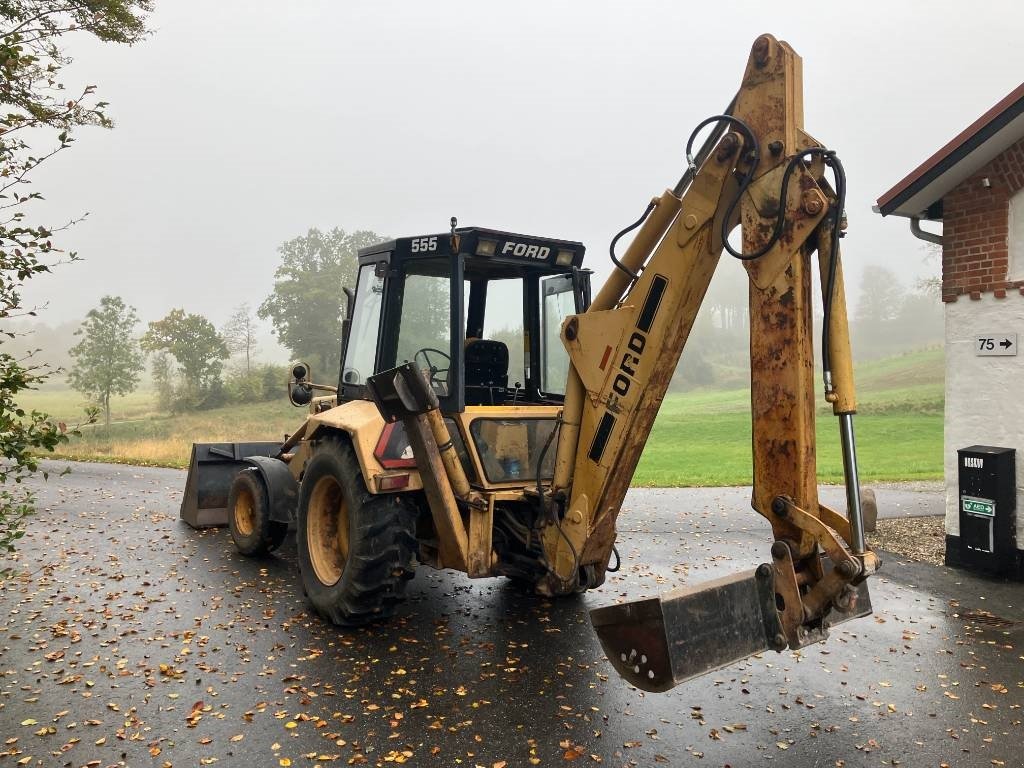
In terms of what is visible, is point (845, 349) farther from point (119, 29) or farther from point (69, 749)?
point (119, 29)

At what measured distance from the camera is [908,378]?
4538 cm

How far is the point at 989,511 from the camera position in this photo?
6.90 meters

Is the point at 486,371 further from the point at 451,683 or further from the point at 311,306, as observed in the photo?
the point at 311,306

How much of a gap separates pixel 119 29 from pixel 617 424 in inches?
484

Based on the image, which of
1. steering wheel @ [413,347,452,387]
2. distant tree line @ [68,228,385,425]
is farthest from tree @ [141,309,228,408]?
steering wheel @ [413,347,452,387]

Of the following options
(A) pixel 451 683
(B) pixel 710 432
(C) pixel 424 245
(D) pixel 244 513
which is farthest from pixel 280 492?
(B) pixel 710 432

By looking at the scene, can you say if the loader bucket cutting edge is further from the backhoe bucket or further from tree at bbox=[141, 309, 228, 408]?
tree at bbox=[141, 309, 228, 408]

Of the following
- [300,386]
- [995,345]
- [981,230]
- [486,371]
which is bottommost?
[300,386]

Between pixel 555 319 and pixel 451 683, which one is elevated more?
pixel 555 319

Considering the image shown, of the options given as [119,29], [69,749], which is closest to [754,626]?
[69,749]

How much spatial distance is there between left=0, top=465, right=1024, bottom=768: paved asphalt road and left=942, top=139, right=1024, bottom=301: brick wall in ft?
9.16

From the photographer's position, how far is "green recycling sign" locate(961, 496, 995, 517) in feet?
22.6

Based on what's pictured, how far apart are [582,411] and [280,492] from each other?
3.53 metres

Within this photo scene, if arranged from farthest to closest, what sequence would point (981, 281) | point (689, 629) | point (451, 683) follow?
point (981, 281) < point (451, 683) < point (689, 629)
